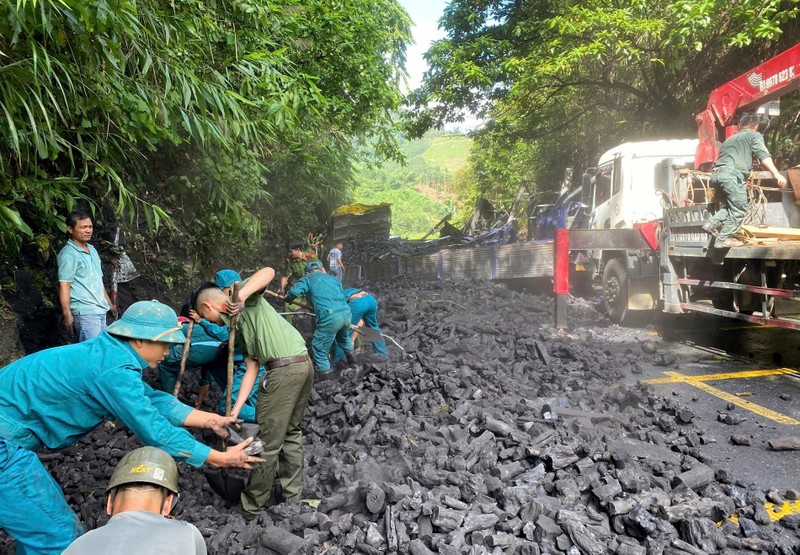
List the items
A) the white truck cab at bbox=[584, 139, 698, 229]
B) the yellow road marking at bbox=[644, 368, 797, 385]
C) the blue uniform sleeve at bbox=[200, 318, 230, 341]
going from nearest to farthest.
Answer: the blue uniform sleeve at bbox=[200, 318, 230, 341]
the yellow road marking at bbox=[644, 368, 797, 385]
the white truck cab at bbox=[584, 139, 698, 229]

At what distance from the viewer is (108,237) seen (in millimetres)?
6207

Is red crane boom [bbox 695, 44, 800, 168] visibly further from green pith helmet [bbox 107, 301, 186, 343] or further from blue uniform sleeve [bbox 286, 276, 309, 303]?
green pith helmet [bbox 107, 301, 186, 343]

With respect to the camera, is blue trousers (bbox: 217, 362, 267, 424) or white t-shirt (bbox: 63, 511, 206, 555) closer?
white t-shirt (bbox: 63, 511, 206, 555)

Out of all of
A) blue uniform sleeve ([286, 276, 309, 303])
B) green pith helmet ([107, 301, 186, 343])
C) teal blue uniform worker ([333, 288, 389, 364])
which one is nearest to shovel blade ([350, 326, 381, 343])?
teal blue uniform worker ([333, 288, 389, 364])

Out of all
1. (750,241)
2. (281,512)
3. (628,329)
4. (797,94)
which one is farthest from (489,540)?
(797,94)

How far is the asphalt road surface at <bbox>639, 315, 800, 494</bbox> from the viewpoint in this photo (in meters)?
3.76

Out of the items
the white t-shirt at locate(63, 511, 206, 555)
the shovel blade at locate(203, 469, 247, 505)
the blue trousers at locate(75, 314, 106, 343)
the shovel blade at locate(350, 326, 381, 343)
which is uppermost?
the blue trousers at locate(75, 314, 106, 343)

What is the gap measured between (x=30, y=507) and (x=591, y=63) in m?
14.6

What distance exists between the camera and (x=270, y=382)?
3639mm

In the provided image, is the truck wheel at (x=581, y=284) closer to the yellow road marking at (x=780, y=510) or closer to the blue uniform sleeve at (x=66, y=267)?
the yellow road marking at (x=780, y=510)

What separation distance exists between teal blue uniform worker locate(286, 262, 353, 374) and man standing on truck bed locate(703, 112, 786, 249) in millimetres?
4229

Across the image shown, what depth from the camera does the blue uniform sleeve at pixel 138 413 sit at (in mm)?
2293

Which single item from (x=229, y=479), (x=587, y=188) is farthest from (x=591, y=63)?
(x=229, y=479)

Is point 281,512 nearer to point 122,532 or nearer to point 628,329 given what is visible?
point 122,532
